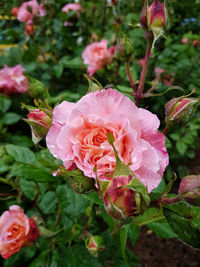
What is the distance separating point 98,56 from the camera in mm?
974

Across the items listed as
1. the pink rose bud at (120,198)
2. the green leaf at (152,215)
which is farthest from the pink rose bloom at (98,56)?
the pink rose bud at (120,198)

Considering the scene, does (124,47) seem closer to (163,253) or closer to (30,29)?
(30,29)

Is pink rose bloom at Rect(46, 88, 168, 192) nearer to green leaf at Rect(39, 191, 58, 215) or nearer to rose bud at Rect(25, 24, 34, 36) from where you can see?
green leaf at Rect(39, 191, 58, 215)

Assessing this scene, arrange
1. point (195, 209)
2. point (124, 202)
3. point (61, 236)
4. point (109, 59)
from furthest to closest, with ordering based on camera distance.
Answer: point (109, 59)
point (61, 236)
point (195, 209)
point (124, 202)

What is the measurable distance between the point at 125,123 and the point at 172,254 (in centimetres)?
122

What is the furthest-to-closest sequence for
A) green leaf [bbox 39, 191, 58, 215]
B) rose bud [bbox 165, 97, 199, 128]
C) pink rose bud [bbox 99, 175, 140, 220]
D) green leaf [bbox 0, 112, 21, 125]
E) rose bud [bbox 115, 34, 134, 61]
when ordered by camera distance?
green leaf [bbox 0, 112, 21, 125], green leaf [bbox 39, 191, 58, 215], rose bud [bbox 115, 34, 134, 61], rose bud [bbox 165, 97, 199, 128], pink rose bud [bbox 99, 175, 140, 220]

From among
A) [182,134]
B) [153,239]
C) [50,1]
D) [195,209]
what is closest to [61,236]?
[195,209]

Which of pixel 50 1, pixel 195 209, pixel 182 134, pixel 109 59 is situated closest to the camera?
pixel 195 209

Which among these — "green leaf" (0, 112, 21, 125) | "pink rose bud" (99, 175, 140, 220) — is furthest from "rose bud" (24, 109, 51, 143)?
"green leaf" (0, 112, 21, 125)

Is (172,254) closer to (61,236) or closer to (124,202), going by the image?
(61,236)

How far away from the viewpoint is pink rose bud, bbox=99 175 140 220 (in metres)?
0.32

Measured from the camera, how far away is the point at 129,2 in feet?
4.56

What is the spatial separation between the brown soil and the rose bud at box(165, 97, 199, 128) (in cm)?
108

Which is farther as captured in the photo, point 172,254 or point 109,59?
point 172,254
